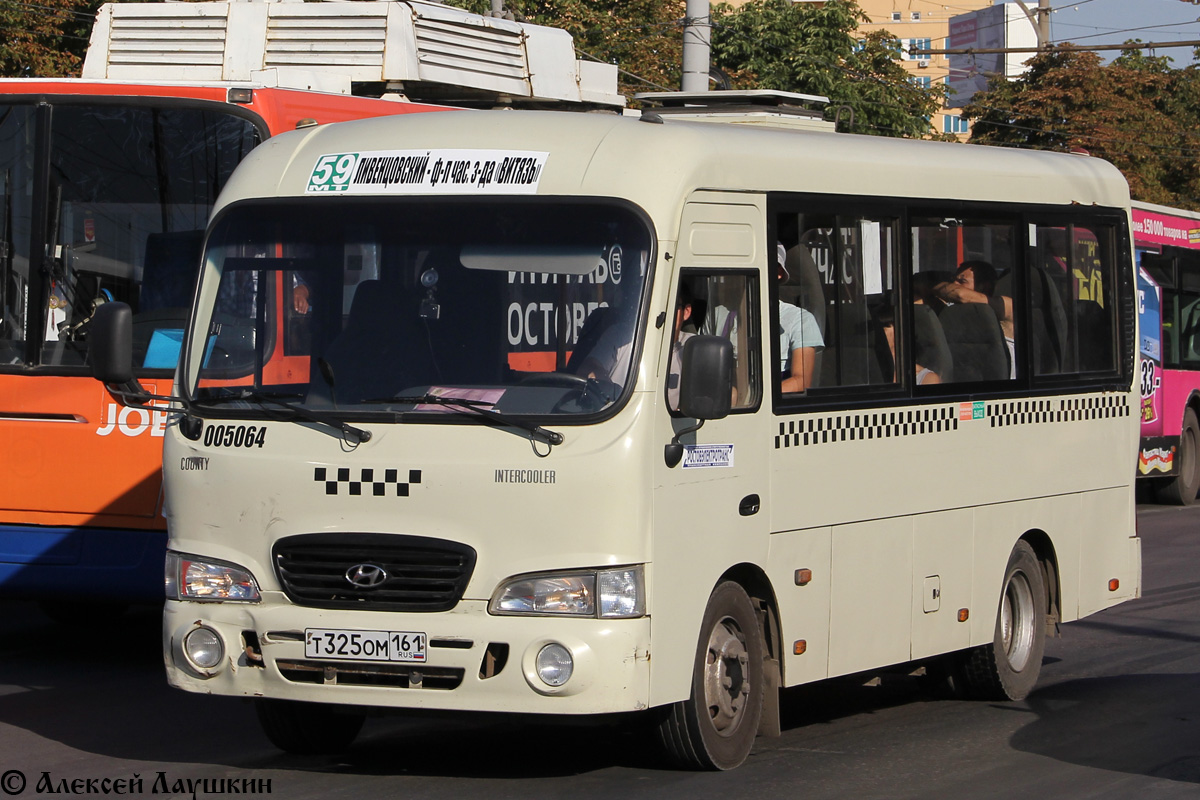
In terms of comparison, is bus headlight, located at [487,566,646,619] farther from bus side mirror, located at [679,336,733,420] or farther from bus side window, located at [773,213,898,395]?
bus side window, located at [773,213,898,395]

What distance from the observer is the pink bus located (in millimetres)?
21828

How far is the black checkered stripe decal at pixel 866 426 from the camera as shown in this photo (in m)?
7.86

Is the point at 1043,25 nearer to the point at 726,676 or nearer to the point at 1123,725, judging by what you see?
the point at 1123,725

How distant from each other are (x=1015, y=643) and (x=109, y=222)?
543 cm

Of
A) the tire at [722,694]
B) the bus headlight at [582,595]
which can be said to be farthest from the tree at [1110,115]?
the bus headlight at [582,595]

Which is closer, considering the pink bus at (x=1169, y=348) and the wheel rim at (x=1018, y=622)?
the wheel rim at (x=1018, y=622)

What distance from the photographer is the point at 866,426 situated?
8375mm

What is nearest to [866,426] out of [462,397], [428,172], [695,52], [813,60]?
[462,397]

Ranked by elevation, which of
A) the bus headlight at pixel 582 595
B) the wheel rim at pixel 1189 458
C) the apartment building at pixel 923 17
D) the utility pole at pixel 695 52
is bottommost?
the wheel rim at pixel 1189 458

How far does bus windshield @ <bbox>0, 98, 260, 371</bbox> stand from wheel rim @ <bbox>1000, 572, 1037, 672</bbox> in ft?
15.5

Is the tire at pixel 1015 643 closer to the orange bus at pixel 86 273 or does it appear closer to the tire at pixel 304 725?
the tire at pixel 304 725

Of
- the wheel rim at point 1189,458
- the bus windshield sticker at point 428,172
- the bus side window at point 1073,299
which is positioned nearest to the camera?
the bus windshield sticker at point 428,172

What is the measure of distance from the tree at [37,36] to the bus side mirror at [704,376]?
1635 cm

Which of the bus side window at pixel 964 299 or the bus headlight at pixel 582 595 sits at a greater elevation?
the bus side window at pixel 964 299
